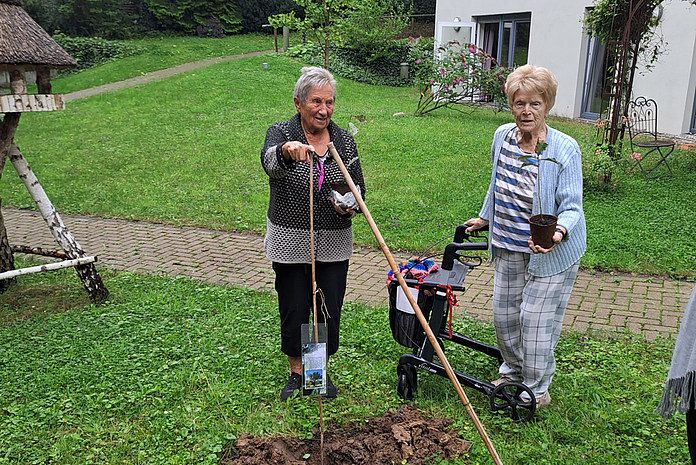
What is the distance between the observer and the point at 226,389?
3910 mm

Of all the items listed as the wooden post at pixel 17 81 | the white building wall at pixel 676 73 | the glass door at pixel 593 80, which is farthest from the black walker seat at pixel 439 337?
the glass door at pixel 593 80

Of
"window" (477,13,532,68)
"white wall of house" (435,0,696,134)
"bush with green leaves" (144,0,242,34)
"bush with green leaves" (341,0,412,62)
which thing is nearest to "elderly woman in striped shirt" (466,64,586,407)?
"white wall of house" (435,0,696,134)

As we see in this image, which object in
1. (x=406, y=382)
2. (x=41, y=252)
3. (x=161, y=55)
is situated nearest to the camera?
(x=406, y=382)

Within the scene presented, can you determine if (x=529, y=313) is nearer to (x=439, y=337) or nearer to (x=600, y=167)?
(x=439, y=337)

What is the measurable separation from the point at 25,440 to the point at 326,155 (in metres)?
2.41

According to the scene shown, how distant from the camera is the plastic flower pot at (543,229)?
9.50 ft

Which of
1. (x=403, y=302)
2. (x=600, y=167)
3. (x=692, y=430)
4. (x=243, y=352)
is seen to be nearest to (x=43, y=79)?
(x=243, y=352)

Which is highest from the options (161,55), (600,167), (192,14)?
(192,14)

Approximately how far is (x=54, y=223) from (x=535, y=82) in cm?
414

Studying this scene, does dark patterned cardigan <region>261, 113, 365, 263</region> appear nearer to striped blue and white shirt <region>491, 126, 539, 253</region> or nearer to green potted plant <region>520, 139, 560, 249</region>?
striped blue and white shirt <region>491, 126, 539, 253</region>

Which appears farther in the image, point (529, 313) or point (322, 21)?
point (322, 21)

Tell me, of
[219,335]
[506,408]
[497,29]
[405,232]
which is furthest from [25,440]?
[497,29]

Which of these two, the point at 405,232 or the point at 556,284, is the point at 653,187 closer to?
the point at 405,232

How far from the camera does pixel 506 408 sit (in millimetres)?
3641
